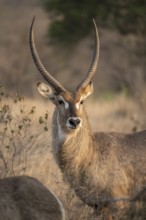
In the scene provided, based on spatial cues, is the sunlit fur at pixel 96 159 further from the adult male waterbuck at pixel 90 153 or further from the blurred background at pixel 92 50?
the blurred background at pixel 92 50

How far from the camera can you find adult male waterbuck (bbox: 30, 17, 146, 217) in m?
8.45

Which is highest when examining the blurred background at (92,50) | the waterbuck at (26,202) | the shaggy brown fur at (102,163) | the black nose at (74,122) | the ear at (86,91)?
the blurred background at (92,50)

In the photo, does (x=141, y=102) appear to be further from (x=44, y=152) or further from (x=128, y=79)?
(x=44, y=152)

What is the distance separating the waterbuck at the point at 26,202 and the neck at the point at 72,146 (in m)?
2.27

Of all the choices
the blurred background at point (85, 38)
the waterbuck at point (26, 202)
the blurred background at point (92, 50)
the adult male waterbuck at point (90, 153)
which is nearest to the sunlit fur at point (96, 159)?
the adult male waterbuck at point (90, 153)

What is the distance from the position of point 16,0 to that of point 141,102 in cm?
3744

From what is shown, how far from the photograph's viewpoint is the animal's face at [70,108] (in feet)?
28.1

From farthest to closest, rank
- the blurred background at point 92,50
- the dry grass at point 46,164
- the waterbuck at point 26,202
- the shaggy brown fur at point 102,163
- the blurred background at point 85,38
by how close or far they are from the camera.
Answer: the blurred background at point 85,38
the blurred background at point 92,50
the shaggy brown fur at point 102,163
the dry grass at point 46,164
the waterbuck at point 26,202

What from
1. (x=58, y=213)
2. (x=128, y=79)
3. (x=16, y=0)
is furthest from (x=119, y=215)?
(x=16, y=0)

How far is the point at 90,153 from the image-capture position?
8.83 meters

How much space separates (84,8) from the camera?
2406cm

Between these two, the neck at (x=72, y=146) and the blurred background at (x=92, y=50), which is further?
the blurred background at (x=92, y=50)

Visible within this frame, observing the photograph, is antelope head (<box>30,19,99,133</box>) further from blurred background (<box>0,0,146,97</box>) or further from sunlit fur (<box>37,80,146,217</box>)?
blurred background (<box>0,0,146,97</box>)

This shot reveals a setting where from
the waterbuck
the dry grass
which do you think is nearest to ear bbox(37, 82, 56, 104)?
the dry grass
